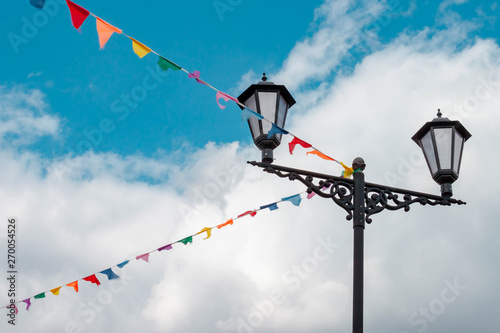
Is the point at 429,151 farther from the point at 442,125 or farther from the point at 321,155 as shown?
the point at 321,155

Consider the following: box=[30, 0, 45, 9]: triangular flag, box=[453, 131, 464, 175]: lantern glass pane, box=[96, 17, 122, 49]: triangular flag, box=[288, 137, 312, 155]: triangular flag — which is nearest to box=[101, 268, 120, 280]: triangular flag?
box=[288, 137, 312, 155]: triangular flag

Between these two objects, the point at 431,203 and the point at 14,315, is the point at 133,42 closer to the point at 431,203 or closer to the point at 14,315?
the point at 431,203

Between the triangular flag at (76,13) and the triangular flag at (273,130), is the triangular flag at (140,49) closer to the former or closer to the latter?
the triangular flag at (76,13)

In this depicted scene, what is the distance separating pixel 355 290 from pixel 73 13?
3399 millimetres

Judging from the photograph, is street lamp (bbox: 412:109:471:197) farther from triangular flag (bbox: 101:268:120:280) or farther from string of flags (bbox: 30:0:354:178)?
triangular flag (bbox: 101:268:120:280)

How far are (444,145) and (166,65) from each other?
2.74 meters

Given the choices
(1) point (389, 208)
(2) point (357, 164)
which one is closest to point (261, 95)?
(2) point (357, 164)

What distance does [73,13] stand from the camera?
18.3ft

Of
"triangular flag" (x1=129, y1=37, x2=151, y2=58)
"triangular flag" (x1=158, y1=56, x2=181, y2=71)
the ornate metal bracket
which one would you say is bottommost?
the ornate metal bracket

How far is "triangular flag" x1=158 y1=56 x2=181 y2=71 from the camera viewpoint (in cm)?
588

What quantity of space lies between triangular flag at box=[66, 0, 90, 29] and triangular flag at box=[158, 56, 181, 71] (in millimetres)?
772

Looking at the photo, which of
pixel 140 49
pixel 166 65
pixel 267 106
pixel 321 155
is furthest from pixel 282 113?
pixel 140 49

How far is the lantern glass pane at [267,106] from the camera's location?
5672 mm

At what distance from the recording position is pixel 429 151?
6246 mm
